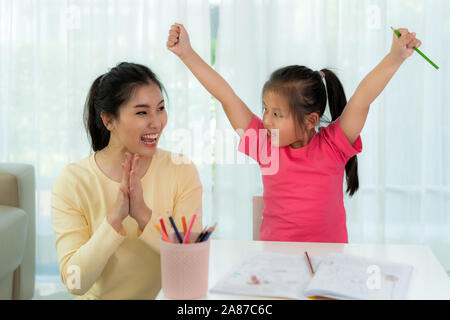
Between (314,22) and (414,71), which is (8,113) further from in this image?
(414,71)

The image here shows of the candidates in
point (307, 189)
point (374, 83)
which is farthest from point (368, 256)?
point (374, 83)

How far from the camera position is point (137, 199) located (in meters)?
0.99

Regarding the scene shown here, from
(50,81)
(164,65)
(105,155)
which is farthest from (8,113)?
(105,155)

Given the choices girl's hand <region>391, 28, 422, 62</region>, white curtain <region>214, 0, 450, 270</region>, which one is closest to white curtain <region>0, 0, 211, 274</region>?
white curtain <region>214, 0, 450, 270</region>

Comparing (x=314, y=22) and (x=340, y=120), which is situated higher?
(x=314, y=22)

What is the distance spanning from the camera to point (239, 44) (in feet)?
7.63

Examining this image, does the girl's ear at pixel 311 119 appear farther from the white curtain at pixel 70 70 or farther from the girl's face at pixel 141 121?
the white curtain at pixel 70 70

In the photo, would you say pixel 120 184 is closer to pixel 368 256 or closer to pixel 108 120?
pixel 108 120

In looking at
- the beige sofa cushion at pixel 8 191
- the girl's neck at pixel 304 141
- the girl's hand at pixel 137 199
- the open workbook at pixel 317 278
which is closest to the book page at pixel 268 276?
the open workbook at pixel 317 278

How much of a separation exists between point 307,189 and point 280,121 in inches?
7.4

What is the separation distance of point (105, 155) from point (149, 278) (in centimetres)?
30

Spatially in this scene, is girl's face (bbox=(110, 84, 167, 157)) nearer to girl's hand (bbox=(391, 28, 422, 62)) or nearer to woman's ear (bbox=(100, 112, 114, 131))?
woman's ear (bbox=(100, 112, 114, 131))

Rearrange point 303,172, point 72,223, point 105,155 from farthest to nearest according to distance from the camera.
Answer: point 303,172, point 105,155, point 72,223

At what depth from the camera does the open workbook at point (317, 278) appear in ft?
2.53
